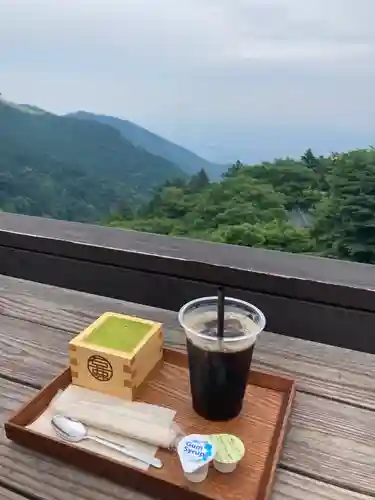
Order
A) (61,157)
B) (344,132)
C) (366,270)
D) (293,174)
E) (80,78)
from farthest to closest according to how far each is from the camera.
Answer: (61,157) < (80,78) < (293,174) < (344,132) < (366,270)

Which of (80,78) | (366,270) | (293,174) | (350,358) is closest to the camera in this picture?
(350,358)

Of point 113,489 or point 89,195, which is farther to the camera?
point 89,195

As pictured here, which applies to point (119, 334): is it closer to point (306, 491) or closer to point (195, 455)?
point (195, 455)

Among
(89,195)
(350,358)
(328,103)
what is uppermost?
(328,103)

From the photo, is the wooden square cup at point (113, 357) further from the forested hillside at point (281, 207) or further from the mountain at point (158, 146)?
the mountain at point (158, 146)

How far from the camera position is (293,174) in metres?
1.76

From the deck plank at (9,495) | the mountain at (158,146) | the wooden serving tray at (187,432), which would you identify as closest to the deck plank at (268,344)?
the wooden serving tray at (187,432)

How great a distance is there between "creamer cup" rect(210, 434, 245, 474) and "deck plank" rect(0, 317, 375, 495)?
0.07m

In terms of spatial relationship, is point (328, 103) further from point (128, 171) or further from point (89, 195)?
point (89, 195)

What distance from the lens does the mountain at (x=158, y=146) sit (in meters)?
1.88

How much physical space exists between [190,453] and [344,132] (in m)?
1.16

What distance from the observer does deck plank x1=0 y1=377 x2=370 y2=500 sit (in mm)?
720

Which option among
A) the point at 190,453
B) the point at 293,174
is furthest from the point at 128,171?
the point at 190,453

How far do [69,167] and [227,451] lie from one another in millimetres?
1537
